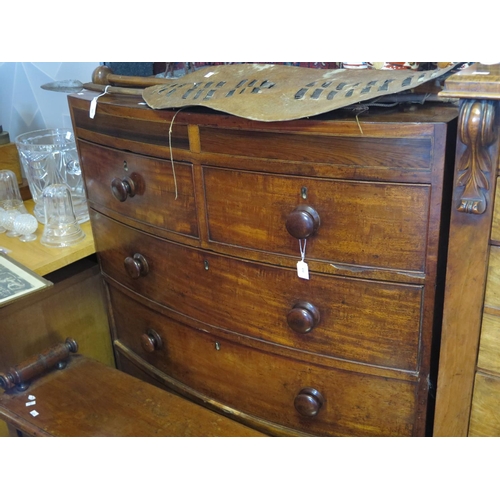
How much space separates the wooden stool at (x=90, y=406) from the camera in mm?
1266

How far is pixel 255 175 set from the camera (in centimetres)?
112

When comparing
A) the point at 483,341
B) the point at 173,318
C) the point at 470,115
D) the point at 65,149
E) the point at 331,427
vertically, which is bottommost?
the point at 331,427

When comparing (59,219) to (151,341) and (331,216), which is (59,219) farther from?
(331,216)

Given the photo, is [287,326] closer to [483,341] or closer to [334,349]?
[334,349]

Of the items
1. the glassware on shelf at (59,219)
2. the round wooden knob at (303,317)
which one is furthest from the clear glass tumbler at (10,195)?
the round wooden knob at (303,317)

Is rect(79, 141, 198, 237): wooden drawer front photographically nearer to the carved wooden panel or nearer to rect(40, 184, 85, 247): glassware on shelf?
rect(40, 184, 85, 247): glassware on shelf

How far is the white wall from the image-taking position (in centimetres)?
194

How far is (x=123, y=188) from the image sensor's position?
53.0 inches

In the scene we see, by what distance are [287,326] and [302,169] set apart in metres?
0.34

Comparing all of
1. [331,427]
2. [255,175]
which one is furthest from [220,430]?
[255,175]

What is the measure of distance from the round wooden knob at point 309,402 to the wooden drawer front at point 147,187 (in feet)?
1.34

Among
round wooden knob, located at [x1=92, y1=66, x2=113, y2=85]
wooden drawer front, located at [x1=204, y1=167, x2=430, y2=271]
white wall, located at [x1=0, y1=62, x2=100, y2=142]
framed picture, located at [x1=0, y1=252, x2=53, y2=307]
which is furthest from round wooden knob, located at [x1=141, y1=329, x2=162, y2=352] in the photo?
white wall, located at [x1=0, y1=62, x2=100, y2=142]

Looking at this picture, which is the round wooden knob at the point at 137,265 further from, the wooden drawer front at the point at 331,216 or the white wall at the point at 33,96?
the white wall at the point at 33,96

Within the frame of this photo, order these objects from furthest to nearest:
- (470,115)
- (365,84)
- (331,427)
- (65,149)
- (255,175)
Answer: (65,149)
(331,427)
(255,175)
(365,84)
(470,115)
